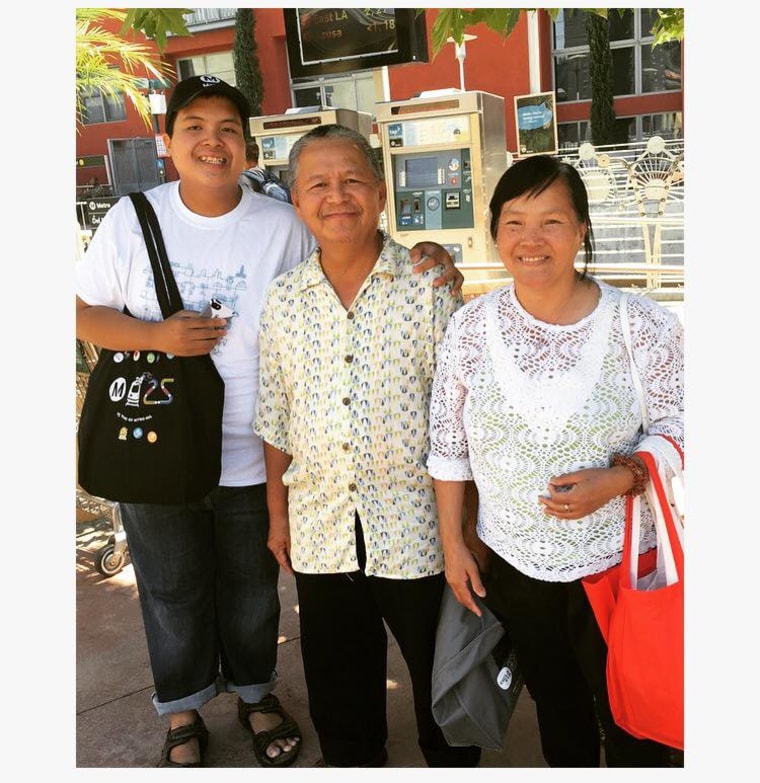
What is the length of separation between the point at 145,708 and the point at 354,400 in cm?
200

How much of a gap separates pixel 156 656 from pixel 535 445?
175cm

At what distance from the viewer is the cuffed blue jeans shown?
287 cm

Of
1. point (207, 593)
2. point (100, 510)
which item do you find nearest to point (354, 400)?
point (207, 593)

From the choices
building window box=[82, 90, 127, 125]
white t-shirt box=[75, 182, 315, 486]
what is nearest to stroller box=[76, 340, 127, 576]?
white t-shirt box=[75, 182, 315, 486]

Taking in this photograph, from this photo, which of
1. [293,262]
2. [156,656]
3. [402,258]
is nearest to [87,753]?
[156,656]

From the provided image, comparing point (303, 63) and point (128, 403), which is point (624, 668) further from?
point (303, 63)

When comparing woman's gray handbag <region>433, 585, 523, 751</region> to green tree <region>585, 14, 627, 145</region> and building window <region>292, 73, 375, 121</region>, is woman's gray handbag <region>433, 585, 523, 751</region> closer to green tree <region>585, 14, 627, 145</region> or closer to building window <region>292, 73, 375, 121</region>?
green tree <region>585, 14, 627, 145</region>

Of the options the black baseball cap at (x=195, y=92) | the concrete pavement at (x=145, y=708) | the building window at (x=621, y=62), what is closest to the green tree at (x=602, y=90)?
the building window at (x=621, y=62)

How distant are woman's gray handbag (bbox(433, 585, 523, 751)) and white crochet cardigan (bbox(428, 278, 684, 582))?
1.06 feet

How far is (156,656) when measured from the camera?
3010 mm

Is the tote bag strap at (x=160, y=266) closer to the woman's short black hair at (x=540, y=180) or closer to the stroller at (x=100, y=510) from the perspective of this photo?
the woman's short black hair at (x=540, y=180)

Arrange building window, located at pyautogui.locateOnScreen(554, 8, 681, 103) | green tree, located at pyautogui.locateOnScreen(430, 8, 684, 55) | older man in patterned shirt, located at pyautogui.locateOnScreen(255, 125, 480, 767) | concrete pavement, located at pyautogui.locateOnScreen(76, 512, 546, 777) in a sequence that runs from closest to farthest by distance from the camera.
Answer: older man in patterned shirt, located at pyautogui.locateOnScreen(255, 125, 480, 767) → green tree, located at pyautogui.locateOnScreen(430, 8, 684, 55) → concrete pavement, located at pyautogui.locateOnScreen(76, 512, 546, 777) → building window, located at pyautogui.locateOnScreen(554, 8, 681, 103)

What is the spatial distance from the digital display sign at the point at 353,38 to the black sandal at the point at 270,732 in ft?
13.1

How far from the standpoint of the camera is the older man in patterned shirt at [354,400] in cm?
239
